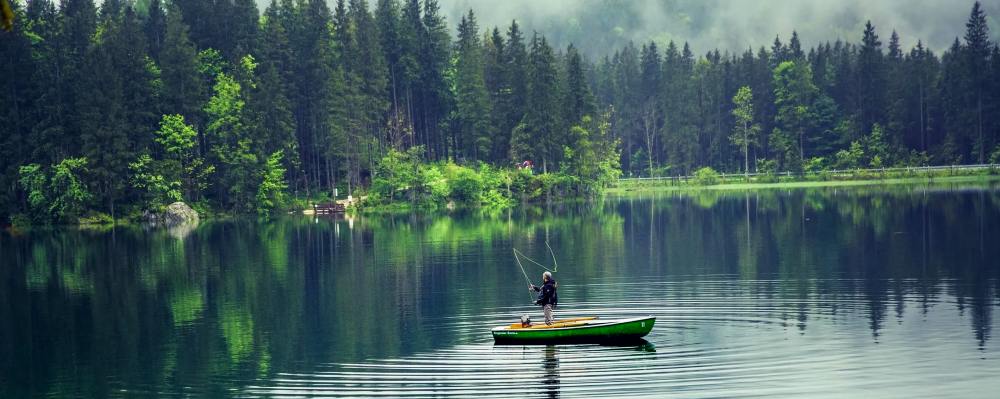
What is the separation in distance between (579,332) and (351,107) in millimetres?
93366

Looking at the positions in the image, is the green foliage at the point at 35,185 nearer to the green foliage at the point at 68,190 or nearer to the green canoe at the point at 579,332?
the green foliage at the point at 68,190

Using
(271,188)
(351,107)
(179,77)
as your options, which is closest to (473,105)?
(351,107)

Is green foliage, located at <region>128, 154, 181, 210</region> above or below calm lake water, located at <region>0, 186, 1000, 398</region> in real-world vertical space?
above

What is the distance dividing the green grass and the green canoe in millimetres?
109450

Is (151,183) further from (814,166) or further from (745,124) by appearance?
(814,166)

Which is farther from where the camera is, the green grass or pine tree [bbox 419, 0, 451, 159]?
pine tree [bbox 419, 0, 451, 159]

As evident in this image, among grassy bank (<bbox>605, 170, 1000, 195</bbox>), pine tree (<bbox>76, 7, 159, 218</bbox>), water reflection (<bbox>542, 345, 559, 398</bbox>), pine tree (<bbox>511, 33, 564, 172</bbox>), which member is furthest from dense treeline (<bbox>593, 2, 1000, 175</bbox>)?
water reflection (<bbox>542, 345, 559, 398</bbox>)

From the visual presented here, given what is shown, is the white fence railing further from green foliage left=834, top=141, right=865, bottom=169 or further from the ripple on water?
the ripple on water

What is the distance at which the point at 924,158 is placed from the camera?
15062 cm

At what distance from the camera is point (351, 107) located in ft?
397

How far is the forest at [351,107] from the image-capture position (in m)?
103

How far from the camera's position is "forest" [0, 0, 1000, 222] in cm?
10344

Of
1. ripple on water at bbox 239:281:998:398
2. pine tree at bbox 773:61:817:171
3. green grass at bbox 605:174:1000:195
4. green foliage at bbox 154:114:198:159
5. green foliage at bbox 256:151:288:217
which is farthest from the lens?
pine tree at bbox 773:61:817:171

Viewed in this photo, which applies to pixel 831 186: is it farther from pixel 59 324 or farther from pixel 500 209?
pixel 59 324
